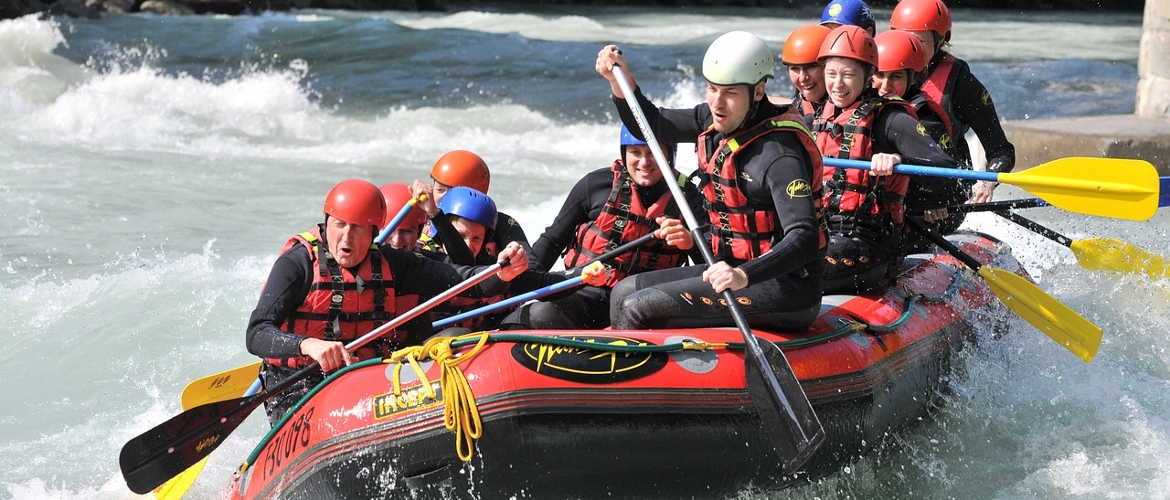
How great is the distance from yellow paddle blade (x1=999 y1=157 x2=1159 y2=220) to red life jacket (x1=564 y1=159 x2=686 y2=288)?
120 centimetres

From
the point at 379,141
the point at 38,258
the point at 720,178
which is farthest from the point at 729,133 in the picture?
the point at 379,141

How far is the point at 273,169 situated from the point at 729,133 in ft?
26.9

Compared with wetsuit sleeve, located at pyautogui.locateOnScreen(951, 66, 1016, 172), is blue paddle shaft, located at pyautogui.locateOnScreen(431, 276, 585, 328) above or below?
below

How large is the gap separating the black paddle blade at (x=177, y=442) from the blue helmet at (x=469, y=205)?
3.41 ft

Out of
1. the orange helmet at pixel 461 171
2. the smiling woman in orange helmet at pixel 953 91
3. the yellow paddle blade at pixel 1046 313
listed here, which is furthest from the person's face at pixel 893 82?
the orange helmet at pixel 461 171

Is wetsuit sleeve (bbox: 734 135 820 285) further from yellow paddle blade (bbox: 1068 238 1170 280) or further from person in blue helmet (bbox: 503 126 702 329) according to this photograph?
yellow paddle blade (bbox: 1068 238 1170 280)

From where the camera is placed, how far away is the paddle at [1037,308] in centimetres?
486

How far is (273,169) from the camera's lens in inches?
446

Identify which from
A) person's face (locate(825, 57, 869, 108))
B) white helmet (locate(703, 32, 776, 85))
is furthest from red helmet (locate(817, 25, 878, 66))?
white helmet (locate(703, 32, 776, 85))

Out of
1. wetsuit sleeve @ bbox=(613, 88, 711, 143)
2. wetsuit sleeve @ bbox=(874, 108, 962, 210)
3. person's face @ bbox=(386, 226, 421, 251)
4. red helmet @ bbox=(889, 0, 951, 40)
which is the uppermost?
red helmet @ bbox=(889, 0, 951, 40)

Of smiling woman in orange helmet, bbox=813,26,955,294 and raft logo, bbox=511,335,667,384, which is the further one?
smiling woman in orange helmet, bbox=813,26,955,294

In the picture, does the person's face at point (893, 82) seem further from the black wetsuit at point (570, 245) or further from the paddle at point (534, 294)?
the paddle at point (534, 294)

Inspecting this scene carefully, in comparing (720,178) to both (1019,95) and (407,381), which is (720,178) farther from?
(1019,95)

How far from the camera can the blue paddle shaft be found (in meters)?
4.09
